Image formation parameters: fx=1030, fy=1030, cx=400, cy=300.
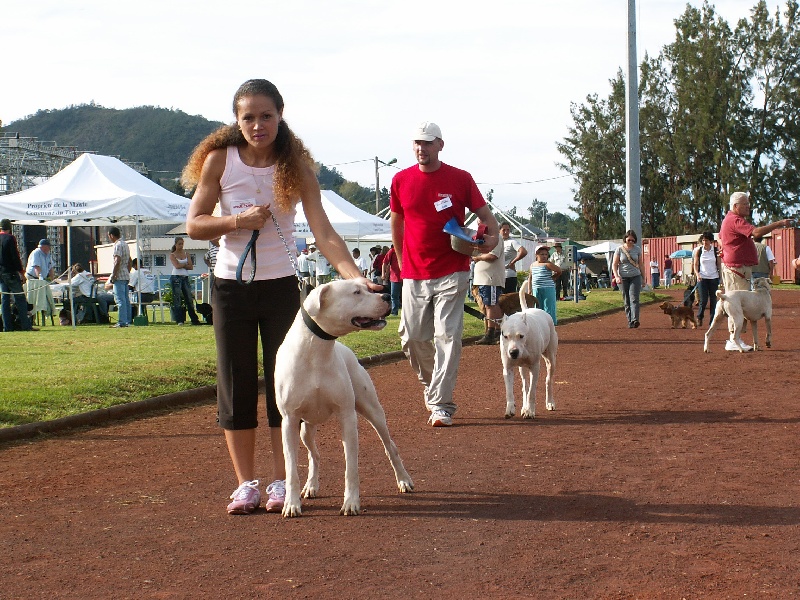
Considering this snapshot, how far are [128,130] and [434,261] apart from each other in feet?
601

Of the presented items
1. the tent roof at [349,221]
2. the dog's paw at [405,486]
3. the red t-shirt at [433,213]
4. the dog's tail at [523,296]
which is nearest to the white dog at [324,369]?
the dog's paw at [405,486]

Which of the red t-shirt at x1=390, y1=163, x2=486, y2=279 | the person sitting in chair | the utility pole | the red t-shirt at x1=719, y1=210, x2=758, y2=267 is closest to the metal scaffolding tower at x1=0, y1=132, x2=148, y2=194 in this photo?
the person sitting in chair

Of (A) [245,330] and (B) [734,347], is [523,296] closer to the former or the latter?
(B) [734,347]

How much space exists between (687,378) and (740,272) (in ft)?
11.5

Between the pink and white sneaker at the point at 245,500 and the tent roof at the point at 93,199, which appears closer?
the pink and white sneaker at the point at 245,500

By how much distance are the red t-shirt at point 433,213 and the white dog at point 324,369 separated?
3.04 meters

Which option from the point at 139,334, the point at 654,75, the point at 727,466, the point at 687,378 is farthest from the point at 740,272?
the point at 654,75

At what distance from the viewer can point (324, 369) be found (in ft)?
16.5

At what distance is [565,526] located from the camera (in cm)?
494

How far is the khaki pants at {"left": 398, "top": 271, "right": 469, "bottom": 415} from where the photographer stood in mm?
8219

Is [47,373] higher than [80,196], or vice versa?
[80,196]

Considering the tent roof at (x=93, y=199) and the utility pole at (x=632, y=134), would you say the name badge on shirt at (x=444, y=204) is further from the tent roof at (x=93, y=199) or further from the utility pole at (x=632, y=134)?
the utility pole at (x=632, y=134)

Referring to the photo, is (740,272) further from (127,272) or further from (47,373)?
(127,272)

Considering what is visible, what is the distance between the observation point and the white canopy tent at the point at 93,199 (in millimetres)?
20000
